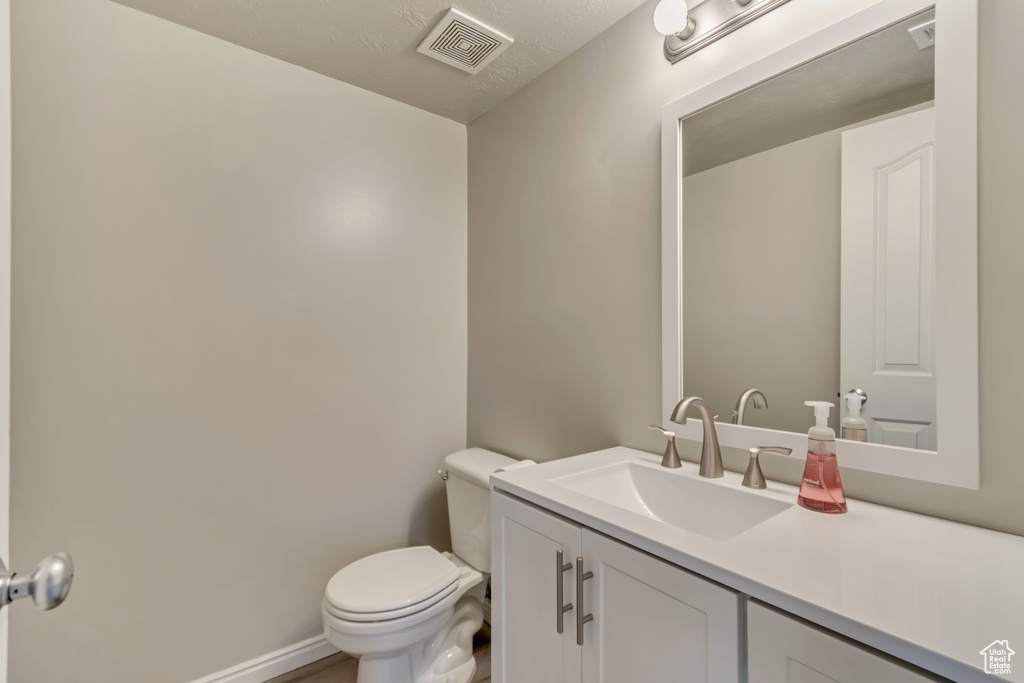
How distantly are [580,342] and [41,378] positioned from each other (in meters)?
1.64

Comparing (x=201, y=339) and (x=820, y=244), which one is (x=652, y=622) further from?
(x=201, y=339)

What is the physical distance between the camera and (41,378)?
1313 millimetres

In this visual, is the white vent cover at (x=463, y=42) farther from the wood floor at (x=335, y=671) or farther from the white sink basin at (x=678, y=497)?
the wood floor at (x=335, y=671)

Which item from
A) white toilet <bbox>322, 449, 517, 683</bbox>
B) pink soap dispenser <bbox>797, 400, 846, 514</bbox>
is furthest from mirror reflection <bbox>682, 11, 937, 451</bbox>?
white toilet <bbox>322, 449, 517, 683</bbox>

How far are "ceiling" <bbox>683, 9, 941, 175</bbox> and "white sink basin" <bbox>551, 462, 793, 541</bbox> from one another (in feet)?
2.78

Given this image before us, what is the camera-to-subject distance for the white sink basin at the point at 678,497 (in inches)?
39.4

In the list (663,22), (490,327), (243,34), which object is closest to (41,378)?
(243,34)

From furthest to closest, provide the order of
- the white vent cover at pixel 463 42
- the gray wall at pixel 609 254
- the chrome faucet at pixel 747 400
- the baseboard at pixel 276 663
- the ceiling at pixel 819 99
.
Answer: the baseboard at pixel 276 663 < the white vent cover at pixel 463 42 < the chrome faucet at pixel 747 400 < the ceiling at pixel 819 99 < the gray wall at pixel 609 254

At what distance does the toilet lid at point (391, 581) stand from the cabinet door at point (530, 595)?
39 cm

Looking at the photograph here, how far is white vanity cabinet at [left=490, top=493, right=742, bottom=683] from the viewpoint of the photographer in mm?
693

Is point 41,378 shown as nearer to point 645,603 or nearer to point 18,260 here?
point 18,260

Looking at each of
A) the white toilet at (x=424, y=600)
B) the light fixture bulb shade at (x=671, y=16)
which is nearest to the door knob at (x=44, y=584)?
the white toilet at (x=424, y=600)

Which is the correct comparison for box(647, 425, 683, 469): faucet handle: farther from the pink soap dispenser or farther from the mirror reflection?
the pink soap dispenser

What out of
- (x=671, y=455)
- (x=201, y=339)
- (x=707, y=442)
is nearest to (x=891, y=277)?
(x=707, y=442)
